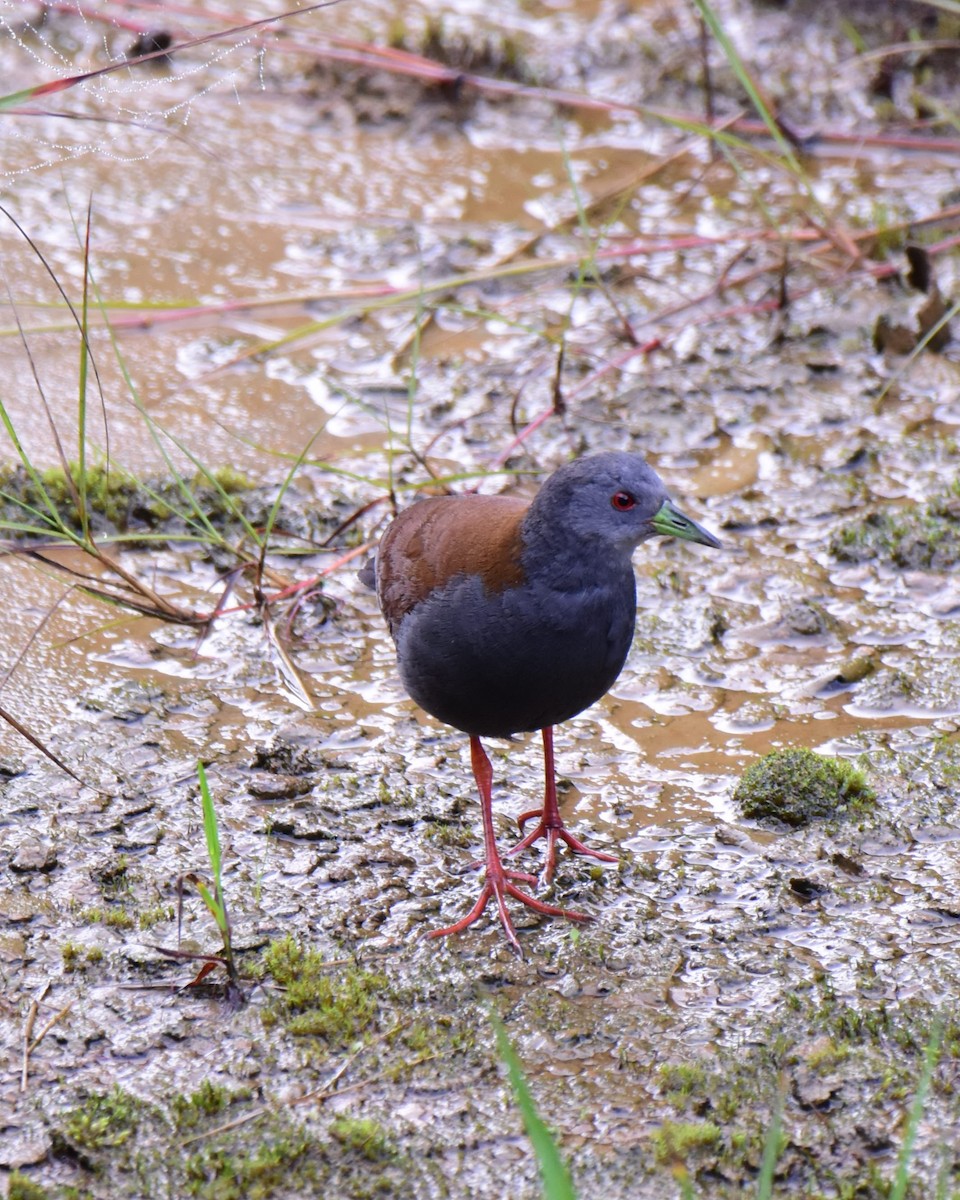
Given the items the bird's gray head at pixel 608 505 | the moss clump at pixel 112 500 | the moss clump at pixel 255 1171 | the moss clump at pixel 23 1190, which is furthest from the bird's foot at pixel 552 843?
the moss clump at pixel 112 500

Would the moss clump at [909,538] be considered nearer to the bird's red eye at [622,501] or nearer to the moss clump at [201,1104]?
the bird's red eye at [622,501]

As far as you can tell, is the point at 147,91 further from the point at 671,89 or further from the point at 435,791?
the point at 435,791

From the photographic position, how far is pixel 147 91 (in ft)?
25.4

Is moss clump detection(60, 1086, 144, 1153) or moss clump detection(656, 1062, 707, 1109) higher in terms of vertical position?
moss clump detection(60, 1086, 144, 1153)

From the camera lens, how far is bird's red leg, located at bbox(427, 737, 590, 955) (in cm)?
333

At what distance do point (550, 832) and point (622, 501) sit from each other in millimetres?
912

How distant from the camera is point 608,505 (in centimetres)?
336

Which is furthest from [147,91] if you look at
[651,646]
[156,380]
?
[651,646]

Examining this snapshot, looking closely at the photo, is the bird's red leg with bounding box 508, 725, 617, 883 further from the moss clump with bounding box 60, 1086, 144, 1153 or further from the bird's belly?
the moss clump with bounding box 60, 1086, 144, 1153

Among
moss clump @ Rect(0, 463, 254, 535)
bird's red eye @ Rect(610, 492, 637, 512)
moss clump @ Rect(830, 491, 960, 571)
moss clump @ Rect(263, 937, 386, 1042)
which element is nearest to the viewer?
moss clump @ Rect(263, 937, 386, 1042)

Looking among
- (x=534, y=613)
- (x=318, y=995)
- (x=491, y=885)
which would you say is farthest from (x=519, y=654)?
(x=318, y=995)

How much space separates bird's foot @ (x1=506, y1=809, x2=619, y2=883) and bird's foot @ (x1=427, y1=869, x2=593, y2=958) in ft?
0.41

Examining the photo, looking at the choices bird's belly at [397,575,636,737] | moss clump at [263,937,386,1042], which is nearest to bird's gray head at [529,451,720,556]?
bird's belly at [397,575,636,737]

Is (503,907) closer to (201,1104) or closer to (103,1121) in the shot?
(201,1104)
